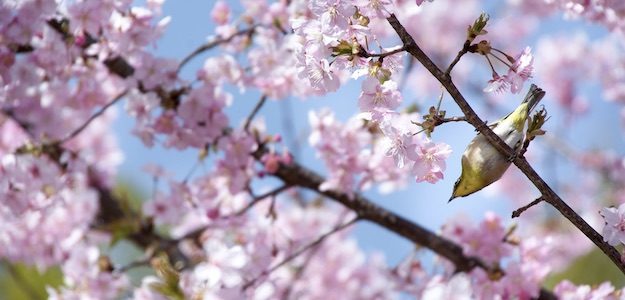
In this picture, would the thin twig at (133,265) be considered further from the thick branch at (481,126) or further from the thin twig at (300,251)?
the thick branch at (481,126)

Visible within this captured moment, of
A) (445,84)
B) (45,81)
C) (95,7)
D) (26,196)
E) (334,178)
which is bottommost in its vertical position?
(445,84)

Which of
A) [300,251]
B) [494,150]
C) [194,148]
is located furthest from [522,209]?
[194,148]

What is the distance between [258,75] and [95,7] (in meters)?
0.69

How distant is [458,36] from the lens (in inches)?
315

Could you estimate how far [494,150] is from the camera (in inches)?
56.5

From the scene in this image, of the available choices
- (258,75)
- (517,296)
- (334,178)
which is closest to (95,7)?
(258,75)

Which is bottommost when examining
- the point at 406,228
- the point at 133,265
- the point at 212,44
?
the point at 406,228

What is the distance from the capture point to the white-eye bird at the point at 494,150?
1.44 meters

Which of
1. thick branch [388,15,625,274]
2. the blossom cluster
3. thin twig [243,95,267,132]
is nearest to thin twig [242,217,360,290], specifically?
the blossom cluster

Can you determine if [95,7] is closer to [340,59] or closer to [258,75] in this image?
[258,75]

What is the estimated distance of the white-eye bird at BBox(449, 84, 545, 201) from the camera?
144 centimetres

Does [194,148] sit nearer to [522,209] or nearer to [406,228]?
[406,228]

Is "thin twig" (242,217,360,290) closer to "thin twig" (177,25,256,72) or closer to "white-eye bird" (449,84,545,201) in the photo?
"thin twig" (177,25,256,72)

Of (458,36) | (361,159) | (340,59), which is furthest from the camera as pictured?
(458,36)
